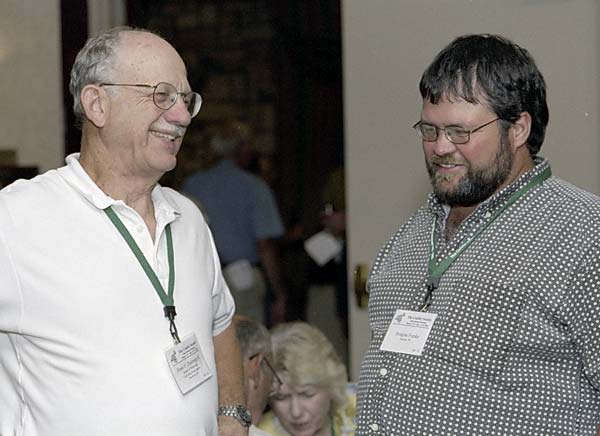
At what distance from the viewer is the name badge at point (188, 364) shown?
8.30 feet

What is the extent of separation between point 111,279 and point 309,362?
1.39m

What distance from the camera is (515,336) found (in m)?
2.38

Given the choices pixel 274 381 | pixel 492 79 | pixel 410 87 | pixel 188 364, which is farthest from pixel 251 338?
pixel 492 79

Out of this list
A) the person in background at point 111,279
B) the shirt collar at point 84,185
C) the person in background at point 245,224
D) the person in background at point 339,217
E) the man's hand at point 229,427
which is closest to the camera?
the person in background at point 111,279

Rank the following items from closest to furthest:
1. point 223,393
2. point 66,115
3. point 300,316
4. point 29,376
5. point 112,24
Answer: point 29,376 → point 223,393 → point 66,115 → point 112,24 → point 300,316

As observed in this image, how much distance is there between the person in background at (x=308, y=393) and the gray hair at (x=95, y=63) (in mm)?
1384

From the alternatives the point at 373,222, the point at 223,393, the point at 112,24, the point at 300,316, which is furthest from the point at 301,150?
the point at 223,393

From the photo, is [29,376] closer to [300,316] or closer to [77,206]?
[77,206]

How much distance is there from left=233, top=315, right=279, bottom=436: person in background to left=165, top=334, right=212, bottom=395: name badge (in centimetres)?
99

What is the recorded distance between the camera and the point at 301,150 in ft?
27.6

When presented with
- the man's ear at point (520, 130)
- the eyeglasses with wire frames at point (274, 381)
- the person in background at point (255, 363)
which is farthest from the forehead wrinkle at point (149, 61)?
the eyeglasses with wire frames at point (274, 381)

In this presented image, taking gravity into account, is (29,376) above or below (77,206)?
below

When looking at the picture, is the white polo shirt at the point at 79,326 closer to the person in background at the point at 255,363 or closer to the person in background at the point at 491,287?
the person in background at the point at 491,287

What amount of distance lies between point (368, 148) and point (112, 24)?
68.8 inches
